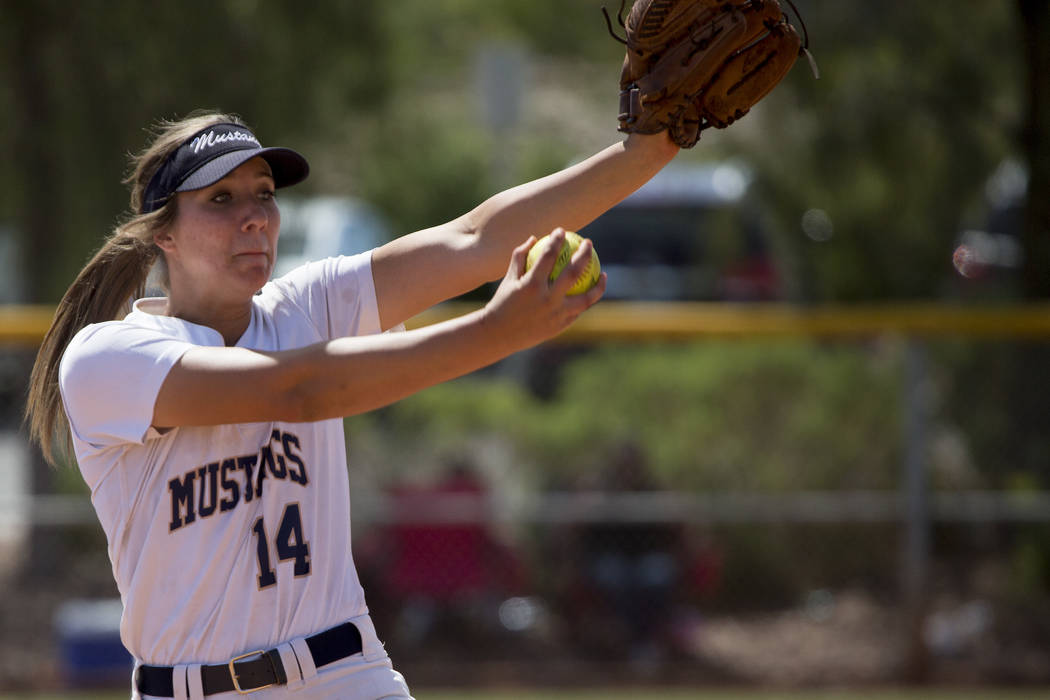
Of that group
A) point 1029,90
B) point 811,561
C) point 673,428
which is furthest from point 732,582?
point 1029,90

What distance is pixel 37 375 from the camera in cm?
260

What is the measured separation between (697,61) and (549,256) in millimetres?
845

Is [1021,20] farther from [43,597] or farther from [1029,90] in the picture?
[43,597]

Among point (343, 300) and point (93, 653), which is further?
point (93, 653)

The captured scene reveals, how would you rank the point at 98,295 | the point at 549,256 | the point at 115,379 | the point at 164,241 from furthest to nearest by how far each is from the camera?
the point at 98,295
the point at 164,241
the point at 115,379
the point at 549,256

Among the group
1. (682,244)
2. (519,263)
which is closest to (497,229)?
(519,263)

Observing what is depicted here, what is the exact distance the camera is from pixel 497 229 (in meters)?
2.62

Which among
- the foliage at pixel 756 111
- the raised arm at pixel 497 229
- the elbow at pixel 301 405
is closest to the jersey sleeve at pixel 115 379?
the elbow at pixel 301 405

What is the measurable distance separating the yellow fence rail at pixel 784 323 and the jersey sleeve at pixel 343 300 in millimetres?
3524

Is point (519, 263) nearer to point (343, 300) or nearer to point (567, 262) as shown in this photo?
point (567, 262)

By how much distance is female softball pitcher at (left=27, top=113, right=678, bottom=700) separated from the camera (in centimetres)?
209

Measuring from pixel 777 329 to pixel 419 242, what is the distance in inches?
150

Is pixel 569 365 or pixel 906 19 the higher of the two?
pixel 906 19

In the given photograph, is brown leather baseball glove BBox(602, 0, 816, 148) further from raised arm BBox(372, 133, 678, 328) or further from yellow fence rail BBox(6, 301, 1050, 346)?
yellow fence rail BBox(6, 301, 1050, 346)
